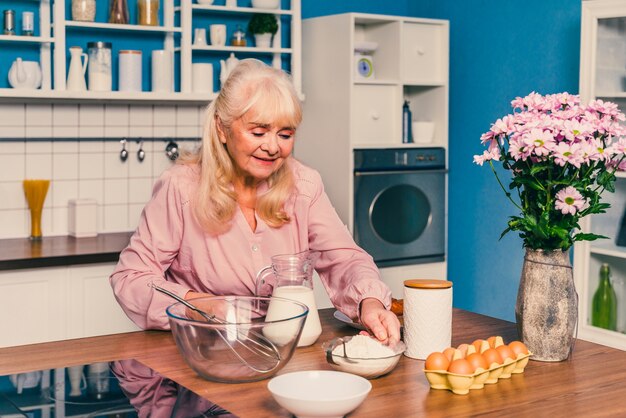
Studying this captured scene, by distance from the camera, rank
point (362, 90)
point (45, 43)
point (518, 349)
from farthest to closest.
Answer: point (362, 90) → point (45, 43) → point (518, 349)

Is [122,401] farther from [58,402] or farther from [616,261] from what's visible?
[616,261]

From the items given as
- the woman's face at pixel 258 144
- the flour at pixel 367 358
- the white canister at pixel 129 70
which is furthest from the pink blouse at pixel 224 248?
the white canister at pixel 129 70

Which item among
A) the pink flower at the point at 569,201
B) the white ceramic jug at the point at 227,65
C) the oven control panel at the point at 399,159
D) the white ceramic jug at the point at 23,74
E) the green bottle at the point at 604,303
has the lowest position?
the green bottle at the point at 604,303

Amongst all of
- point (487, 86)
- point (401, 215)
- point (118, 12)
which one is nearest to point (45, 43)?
point (118, 12)

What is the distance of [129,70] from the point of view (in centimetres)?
391

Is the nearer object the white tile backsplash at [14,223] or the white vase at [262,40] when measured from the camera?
the white tile backsplash at [14,223]

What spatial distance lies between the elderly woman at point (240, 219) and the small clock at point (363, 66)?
212 cm

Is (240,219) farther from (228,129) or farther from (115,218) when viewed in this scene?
(115,218)

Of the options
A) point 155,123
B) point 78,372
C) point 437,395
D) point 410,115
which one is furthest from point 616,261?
point 78,372

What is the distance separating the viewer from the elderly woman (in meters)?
2.13

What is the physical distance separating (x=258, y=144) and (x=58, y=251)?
5.64ft

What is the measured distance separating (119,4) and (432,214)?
185cm

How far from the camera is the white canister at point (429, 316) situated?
1.82 metres

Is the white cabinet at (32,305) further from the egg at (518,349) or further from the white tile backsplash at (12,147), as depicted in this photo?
the egg at (518,349)
